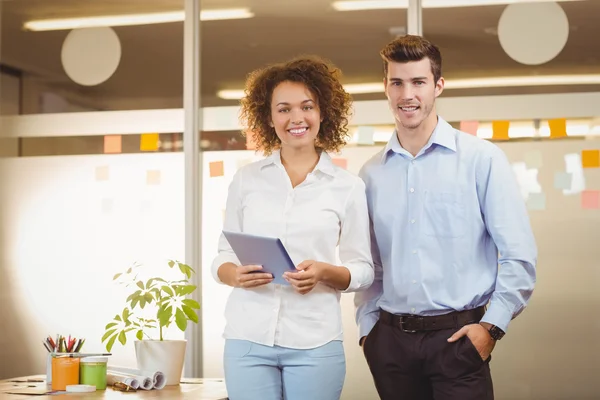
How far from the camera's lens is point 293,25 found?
14.0 ft

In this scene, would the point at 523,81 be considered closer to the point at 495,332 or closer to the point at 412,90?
the point at 412,90

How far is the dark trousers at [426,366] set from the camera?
2340 mm

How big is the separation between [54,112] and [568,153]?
2.59m

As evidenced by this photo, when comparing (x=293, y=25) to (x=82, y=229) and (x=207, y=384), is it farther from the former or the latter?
(x=207, y=384)

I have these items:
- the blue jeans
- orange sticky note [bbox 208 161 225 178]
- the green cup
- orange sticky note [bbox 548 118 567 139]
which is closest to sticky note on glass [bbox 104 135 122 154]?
orange sticky note [bbox 208 161 225 178]

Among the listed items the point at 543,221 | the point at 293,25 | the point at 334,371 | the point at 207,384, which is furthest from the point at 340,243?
the point at 293,25

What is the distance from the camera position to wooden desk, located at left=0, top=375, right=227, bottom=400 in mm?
2828

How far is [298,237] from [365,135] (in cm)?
179

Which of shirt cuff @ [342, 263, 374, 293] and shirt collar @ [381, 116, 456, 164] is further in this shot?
shirt collar @ [381, 116, 456, 164]

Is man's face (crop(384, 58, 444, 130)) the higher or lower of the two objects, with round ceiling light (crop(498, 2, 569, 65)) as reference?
lower

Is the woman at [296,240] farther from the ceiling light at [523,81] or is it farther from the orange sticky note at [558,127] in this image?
the orange sticky note at [558,127]

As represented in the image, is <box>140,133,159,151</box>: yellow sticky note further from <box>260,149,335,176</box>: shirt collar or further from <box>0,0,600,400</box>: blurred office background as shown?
<box>260,149,335,176</box>: shirt collar

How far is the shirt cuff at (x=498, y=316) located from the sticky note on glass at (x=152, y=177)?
237 cm

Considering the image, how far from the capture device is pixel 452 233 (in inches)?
96.7
